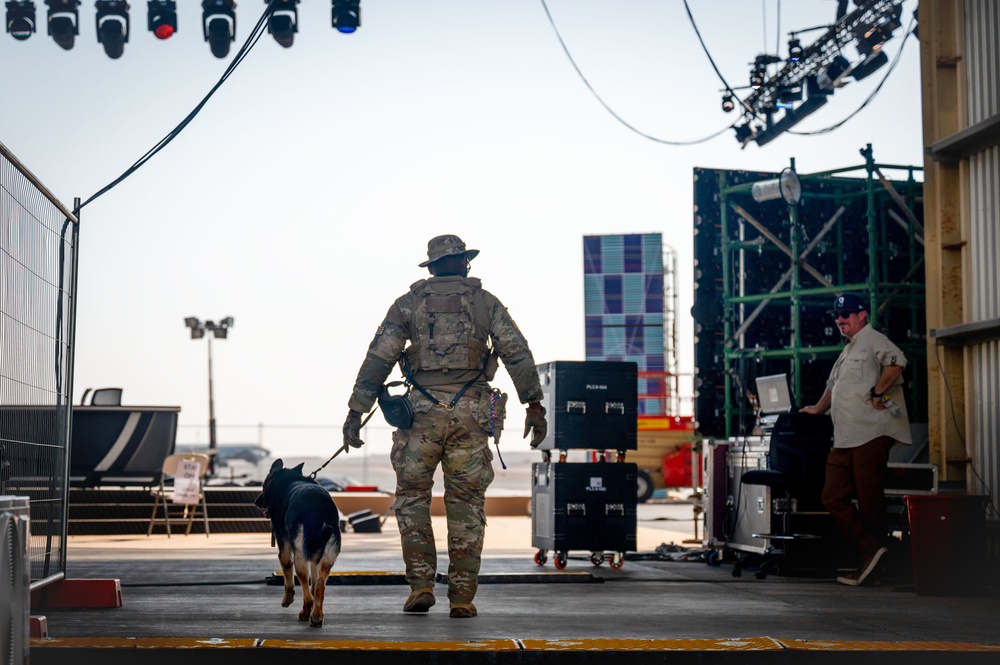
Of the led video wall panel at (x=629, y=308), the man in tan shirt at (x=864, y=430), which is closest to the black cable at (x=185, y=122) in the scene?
the man in tan shirt at (x=864, y=430)

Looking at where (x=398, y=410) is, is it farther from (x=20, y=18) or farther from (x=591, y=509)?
(x=20, y=18)

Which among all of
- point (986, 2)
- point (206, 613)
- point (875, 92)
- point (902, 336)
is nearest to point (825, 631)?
point (206, 613)

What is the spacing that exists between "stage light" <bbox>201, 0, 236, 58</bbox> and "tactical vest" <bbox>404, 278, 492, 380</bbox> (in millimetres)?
8358

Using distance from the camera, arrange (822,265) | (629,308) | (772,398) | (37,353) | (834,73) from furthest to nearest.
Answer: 1. (629,308)
2. (834,73)
3. (822,265)
4. (772,398)
5. (37,353)

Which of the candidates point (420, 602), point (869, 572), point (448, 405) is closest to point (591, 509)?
point (869, 572)

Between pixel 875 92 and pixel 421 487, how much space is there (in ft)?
41.0

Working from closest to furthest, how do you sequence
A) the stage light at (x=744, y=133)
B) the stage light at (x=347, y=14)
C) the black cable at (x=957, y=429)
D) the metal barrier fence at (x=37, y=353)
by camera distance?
1. the metal barrier fence at (x=37, y=353)
2. the black cable at (x=957, y=429)
3. the stage light at (x=347, y=14)
4. the stage light at (x=744, y=133)

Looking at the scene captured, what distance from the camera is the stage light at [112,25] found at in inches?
572

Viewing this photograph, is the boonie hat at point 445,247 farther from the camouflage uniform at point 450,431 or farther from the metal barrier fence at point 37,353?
the metal barrier fence at point 37,353

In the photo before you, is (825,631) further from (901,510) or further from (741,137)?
(741,137)

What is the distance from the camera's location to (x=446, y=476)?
6.67 m

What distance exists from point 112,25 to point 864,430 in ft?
33.6

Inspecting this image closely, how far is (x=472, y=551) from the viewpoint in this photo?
660 centimetres

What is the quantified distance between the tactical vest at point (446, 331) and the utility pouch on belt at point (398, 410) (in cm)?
22
